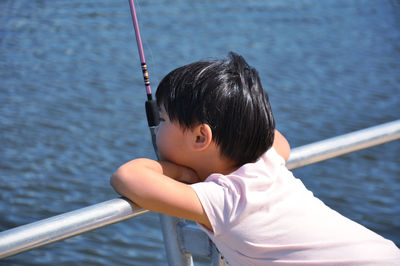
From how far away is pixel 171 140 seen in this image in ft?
3.55

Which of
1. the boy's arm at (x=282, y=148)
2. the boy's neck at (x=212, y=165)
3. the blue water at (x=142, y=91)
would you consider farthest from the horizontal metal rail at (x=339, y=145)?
the blue water at (x=142, y=91)

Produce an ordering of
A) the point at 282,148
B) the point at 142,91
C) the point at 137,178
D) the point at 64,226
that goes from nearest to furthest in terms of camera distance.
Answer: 1. the point at 64,226
2. the point at 137,178
3. the point at 282,148
4. the point at 142,91

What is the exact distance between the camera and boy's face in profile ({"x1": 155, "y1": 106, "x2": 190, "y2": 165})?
3.51 feet

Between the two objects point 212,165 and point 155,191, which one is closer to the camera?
point 155,191

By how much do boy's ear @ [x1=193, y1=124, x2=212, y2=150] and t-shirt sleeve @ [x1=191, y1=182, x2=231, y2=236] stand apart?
3.2 inches

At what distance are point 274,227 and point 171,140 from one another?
215mm

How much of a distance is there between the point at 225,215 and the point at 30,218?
3.00 metres

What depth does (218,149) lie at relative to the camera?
108 centimetres

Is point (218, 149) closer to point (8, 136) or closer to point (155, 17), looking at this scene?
point (8, 136)

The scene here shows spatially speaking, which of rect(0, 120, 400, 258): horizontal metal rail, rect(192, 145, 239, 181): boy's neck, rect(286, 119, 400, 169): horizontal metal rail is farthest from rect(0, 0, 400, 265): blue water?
rect(0, 120, 400, 258): horizontal metal rail

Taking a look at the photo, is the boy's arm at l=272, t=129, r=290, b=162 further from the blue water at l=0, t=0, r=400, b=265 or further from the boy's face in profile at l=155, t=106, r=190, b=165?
the blue water at l=0, t=0, r=400, b=265

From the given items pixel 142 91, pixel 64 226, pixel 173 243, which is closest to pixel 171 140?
pixel 173 243

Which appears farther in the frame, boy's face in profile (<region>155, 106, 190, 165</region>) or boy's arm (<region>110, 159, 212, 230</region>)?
boy's face in profile (<region>155, 106, 190, 165</region>)

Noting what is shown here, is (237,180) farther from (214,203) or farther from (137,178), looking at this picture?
(137,178)
